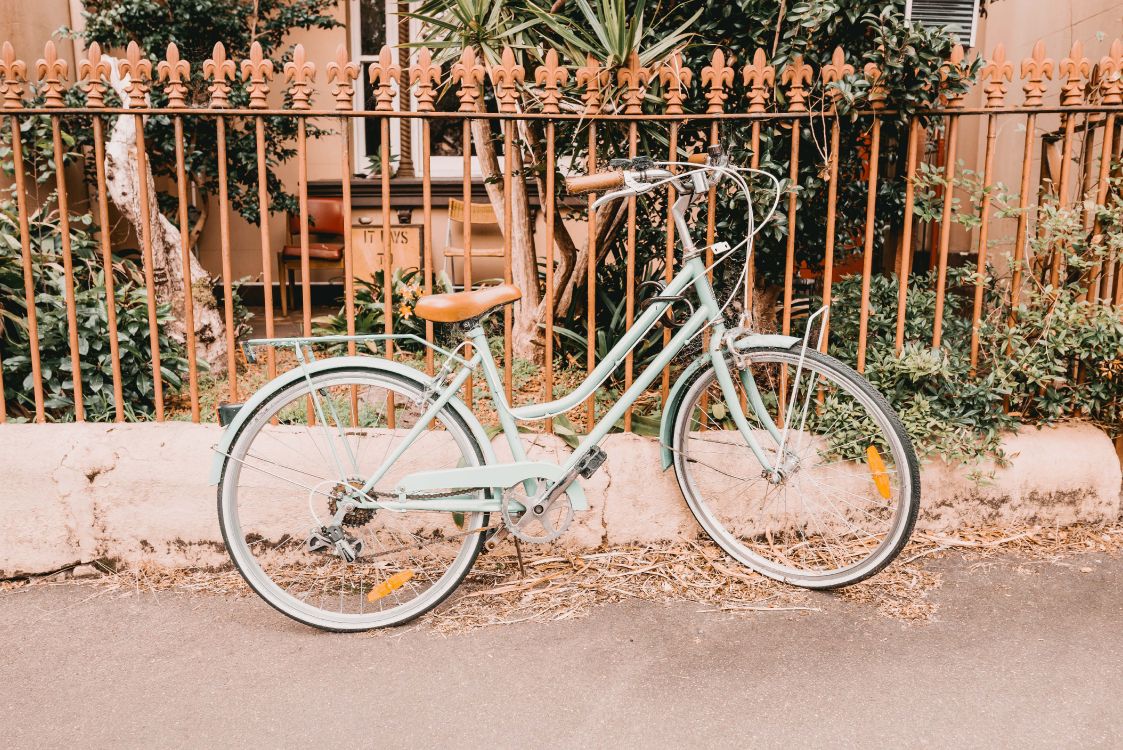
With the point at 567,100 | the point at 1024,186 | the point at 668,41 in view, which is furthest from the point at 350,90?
the point at 1024,186

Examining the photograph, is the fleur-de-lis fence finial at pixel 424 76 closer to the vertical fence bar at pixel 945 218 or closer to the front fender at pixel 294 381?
the front fender at pixel 294 381

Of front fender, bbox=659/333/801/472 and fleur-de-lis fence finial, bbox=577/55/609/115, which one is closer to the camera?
front fender, bbox=659/333/801/472

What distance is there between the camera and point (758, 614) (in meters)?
2.93

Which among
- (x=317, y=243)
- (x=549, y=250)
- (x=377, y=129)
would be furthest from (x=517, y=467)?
(x=377, y=129)

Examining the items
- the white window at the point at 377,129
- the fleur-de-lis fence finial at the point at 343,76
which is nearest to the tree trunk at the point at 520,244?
the fleur-de-lis fence finial at the point at 343,76

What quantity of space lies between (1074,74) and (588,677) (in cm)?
266

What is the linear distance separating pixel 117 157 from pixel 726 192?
3.90m

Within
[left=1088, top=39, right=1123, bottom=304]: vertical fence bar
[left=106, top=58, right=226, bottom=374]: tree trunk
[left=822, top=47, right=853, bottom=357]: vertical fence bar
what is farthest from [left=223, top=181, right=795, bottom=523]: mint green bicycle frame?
[left=106, top=58, right=226, bottom=374]: tree trunk

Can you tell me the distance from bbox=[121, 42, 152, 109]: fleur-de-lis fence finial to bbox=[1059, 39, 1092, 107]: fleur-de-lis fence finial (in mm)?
3140

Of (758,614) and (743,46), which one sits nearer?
(758,614)

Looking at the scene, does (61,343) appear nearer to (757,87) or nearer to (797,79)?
(757,87)

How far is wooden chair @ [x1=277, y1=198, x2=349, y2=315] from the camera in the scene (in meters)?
8.56

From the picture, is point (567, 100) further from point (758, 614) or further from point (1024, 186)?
point (758, 614)

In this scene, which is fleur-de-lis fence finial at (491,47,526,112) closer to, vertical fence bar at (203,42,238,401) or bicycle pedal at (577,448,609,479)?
vertical fence bar at (203,42,238,401)
